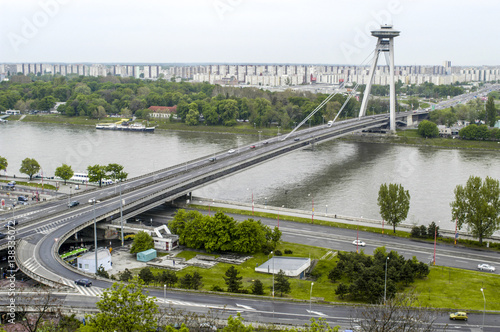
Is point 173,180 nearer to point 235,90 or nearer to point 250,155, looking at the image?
point 250,155

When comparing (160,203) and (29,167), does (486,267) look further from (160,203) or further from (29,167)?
(29,167)

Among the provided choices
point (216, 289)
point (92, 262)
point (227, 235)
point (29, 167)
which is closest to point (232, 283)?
point (216, 289)

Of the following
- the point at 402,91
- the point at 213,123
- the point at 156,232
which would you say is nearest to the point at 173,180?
the point at 156,232

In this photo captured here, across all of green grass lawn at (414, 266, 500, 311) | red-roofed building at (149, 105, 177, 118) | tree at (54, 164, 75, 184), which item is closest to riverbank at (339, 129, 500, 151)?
red-roofed building at (149, 105, 177, 118)

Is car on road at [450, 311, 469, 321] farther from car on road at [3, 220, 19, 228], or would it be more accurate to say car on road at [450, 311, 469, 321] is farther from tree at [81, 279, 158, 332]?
car on road at [3, 220, 19, 228]

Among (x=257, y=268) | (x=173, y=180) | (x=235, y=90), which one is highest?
(x=235, y=90)

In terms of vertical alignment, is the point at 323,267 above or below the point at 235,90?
below
